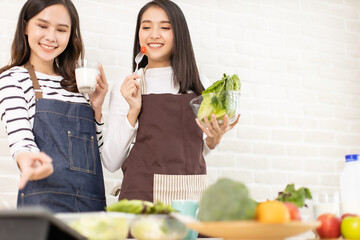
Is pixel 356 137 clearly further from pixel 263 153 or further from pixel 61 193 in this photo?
Result: pixel 61 193

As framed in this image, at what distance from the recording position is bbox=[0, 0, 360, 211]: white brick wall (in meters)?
2.72

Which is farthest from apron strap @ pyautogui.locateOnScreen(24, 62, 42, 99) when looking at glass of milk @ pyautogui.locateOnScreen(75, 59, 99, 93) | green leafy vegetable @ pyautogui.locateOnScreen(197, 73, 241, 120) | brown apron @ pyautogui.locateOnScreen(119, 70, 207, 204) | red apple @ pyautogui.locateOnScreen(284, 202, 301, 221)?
red apple @ pyautogui.locateOnScreen(284, 202, 301, 221)

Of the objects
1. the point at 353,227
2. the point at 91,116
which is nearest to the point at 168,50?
the point at 91,116

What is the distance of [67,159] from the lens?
74.3 inches

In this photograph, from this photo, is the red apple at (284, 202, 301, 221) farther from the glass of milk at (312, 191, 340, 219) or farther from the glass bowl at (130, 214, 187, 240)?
the glass of milk at (312, 191, 340, 219)

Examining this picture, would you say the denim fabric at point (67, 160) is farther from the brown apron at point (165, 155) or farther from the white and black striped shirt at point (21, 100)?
the brown apron at point (165, 155)

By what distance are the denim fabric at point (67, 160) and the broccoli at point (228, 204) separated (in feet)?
3.69

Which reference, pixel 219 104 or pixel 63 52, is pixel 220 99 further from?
pixel 63 52

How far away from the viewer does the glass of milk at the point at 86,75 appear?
1.80m

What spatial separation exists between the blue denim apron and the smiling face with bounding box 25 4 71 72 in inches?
4.2

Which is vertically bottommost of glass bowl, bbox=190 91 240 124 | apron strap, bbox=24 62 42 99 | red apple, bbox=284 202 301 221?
red apple, bbox=284 202 301 221

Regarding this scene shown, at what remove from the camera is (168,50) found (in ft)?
7.07

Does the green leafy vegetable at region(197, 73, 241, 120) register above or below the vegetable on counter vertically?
above

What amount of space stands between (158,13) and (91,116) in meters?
0.60
